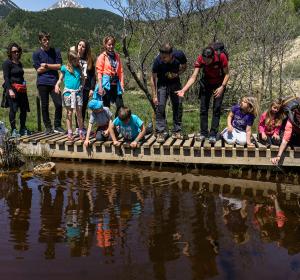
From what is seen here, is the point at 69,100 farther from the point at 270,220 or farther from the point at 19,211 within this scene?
the point at 270,220

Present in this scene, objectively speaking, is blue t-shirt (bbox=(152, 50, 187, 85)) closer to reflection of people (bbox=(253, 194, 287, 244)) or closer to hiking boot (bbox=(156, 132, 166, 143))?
hiking boot (bbox=(156, 132, 166, 143))

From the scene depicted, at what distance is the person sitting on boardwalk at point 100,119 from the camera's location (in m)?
7.95

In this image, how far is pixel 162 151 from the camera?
7.88 m

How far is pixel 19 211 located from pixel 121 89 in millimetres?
3608

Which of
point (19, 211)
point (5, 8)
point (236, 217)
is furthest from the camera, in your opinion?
point (5, 8)

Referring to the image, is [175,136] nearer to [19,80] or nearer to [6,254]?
[19,80]

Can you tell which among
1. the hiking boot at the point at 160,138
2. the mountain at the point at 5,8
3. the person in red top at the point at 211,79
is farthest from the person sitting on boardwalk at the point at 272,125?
the mountain at the point at 5,8

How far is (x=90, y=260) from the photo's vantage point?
166 inches

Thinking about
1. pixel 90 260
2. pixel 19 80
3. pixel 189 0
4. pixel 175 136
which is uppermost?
pixel 189 0

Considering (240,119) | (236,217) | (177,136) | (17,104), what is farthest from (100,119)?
(236,217)

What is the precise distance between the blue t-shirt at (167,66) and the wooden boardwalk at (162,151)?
1.07 metres

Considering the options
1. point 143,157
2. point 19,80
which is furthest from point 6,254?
point 19,80

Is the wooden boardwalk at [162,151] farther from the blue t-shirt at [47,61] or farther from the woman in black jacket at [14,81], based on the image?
the blue t-shirt at [47,61]

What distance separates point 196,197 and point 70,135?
3219 mm
